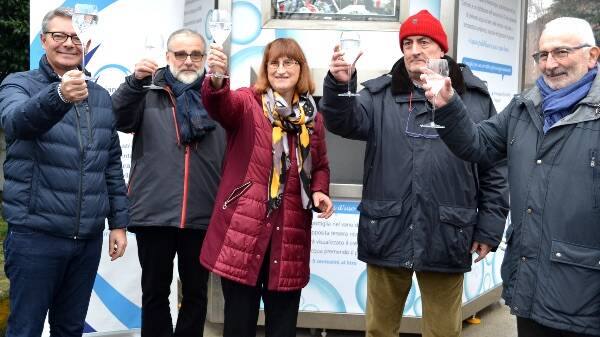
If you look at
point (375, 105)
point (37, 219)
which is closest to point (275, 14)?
point (375, 105)

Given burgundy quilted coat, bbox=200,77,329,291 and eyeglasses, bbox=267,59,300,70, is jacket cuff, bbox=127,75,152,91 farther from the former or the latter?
eyeglasses, bbox=267,59,300,70

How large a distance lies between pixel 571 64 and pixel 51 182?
6.85 feet

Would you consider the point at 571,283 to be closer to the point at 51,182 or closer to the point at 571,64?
the point at 571,64

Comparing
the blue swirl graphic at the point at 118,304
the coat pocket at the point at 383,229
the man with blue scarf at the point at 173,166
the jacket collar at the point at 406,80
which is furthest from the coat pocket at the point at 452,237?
the blue swirl graphic at the point at 118,304

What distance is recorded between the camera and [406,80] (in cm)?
326

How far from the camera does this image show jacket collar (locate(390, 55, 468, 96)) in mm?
3234

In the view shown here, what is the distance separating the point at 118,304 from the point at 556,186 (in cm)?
277

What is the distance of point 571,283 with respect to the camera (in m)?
2.49

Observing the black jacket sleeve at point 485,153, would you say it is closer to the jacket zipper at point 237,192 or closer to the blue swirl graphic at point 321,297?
the jacket zipper at point 237,192

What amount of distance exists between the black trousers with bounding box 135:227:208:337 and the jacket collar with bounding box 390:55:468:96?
1.25 meters

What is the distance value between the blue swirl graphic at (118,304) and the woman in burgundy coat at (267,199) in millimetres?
1271

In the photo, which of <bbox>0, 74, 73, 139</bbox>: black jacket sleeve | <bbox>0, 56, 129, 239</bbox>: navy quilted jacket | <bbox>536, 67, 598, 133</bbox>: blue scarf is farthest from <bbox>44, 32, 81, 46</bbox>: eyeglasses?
<bbox>536, 67, 598, 133</bbox>: blue scarf

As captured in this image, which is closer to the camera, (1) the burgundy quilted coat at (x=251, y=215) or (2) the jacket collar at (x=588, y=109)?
(2) the jacket collar at (x=588, y=109)

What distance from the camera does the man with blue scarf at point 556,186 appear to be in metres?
2.49
